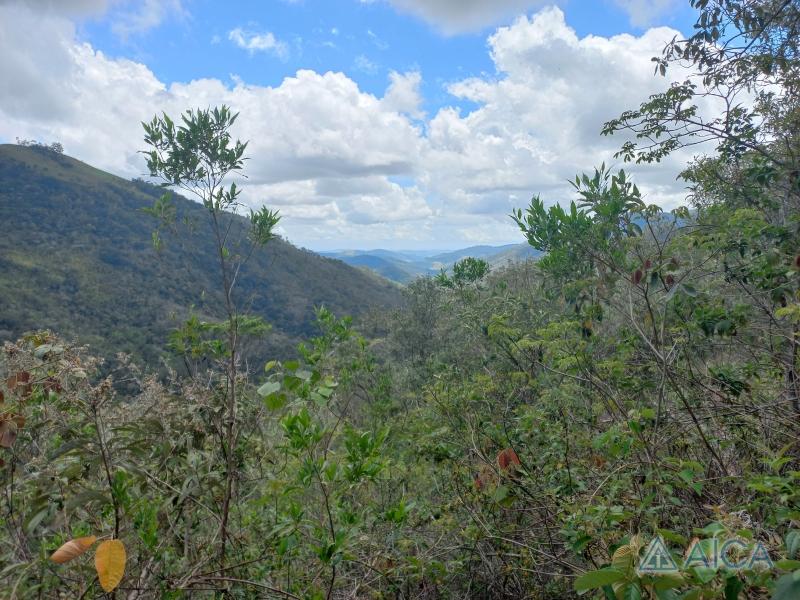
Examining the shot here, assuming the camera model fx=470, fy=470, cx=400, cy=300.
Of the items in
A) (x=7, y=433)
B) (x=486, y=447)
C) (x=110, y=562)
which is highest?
(x=7, y=433)

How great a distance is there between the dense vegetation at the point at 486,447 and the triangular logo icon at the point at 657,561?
2 cm

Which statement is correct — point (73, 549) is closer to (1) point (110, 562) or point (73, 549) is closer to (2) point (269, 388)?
(1) point (110, 562)

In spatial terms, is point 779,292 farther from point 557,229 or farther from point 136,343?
point 136,343

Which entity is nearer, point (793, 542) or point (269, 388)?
point (793, 542)

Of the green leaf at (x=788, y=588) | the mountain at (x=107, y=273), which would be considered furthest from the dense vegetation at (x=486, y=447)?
the mountain at (x=107, y=273)

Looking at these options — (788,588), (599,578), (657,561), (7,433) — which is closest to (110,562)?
(7,433)

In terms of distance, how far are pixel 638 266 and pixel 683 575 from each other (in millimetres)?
2840

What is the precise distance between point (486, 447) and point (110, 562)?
3168 millimetres

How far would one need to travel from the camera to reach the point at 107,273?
53.4 metres

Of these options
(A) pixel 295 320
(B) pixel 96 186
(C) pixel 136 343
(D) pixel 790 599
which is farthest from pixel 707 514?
(B) pixel 96 186

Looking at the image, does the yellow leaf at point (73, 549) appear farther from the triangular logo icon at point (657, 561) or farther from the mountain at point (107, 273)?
the mountain at point (107, 273)

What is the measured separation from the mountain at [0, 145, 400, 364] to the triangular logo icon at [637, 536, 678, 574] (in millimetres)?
23659

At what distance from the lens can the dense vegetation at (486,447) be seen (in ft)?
6.51

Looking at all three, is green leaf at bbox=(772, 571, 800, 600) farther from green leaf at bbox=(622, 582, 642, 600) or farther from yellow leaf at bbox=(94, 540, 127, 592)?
yellow leaf at bbox=(94, 540, 127, 592)
